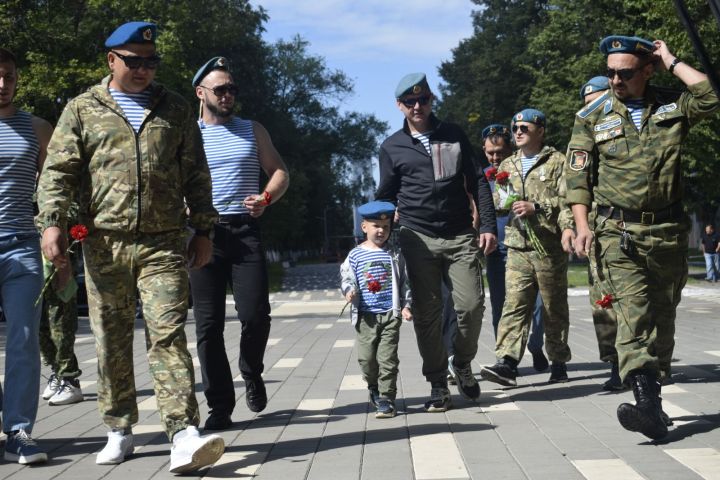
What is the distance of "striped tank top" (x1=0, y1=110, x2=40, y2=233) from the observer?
645 cm

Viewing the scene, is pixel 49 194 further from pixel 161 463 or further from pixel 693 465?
pixel 693 465

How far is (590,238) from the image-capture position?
6504mm

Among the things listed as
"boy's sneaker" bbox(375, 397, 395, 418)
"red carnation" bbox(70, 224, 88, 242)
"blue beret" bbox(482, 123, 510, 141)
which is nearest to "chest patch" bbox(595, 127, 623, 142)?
"boy's sneaker" bbox(375, 397, 395, 418)

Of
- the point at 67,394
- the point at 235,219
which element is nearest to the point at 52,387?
the point at 67,394

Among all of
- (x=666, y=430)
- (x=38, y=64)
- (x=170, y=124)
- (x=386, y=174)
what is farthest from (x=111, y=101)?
(x=38, y=64)

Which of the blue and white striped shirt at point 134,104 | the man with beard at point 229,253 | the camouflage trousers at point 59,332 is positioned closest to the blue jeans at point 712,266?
the camouflage trousers at point 59,332

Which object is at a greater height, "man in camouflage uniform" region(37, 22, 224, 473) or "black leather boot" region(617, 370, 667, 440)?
"man in camouflage uniform" region(37, 22, 224, 473)

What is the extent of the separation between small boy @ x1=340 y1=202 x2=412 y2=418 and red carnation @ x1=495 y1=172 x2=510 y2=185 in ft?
5.85

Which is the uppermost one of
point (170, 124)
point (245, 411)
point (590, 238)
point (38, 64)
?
point (38, 64)

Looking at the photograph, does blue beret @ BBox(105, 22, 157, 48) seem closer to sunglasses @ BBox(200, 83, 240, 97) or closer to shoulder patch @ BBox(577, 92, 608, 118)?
sunglasses @ BBox(200, 83, 240, 97)

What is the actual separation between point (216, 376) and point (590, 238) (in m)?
2.37

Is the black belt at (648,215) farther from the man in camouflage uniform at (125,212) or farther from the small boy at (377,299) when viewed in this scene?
the man in camouflage uniform at (125,212)

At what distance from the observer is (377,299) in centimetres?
765

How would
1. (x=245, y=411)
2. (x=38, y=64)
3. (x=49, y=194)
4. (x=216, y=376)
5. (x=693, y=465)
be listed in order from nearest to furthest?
(x=693, y=465), (x=49, y=194), (x=216, y=376), (x=245, y=411), (x=38, y=64)
